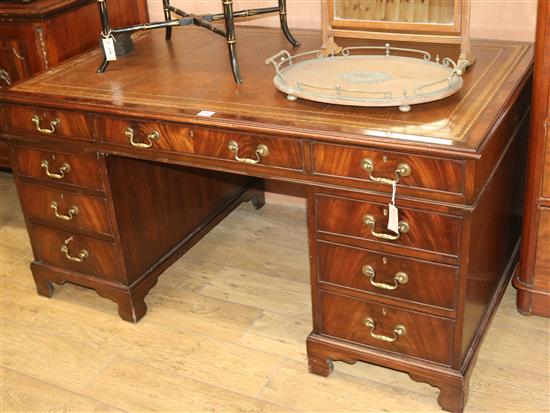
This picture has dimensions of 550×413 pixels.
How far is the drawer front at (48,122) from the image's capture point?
218 centimetres

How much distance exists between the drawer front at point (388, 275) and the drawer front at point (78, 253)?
78 cm

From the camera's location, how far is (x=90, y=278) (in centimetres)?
251

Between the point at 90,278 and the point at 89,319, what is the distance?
6.1 inches

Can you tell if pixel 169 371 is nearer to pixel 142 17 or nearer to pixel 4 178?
pixel 142 17

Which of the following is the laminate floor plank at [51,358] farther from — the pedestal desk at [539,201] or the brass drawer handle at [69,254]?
the pedestal desk at [539,201]

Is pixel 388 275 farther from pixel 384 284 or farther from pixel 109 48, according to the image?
pixel 109 48

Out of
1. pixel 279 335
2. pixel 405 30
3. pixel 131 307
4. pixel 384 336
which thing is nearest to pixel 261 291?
pixel 279 335

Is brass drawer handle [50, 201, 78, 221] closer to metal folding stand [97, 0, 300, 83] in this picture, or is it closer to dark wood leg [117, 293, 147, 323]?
dark wood leg [117, 293, 147, 323]

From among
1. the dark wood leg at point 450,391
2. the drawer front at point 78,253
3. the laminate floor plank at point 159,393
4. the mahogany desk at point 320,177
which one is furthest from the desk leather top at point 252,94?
the laminate floor plank at point 159,393

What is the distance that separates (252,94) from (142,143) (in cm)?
35

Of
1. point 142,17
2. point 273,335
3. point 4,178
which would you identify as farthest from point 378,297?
point 4,178

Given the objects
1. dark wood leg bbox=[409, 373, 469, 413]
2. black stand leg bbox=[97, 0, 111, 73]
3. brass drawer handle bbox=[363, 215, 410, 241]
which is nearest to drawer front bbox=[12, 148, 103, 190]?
black stand leg bbox=[97, 0, 111, 73]

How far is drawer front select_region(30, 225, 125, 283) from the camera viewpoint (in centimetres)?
243

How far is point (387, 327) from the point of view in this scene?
2014 millimetres
